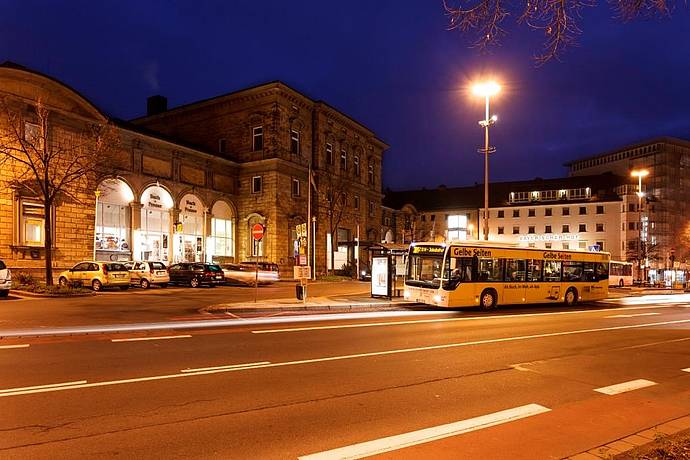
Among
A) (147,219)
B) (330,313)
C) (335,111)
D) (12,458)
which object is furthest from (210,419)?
(335,111)

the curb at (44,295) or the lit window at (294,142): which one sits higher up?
the lit window at (294,142)

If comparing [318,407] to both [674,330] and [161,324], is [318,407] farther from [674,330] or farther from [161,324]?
[674,330]

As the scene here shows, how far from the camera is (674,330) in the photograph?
15219 millimetres

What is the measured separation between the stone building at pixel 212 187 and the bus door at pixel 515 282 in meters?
Result: 11.7

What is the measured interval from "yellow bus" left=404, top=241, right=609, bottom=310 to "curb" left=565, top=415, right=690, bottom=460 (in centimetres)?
1406

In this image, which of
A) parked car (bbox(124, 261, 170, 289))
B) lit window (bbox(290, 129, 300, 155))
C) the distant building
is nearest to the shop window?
parked car (bbox(124, 261, 170, 289))

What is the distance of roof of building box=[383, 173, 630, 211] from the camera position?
83.0 metres

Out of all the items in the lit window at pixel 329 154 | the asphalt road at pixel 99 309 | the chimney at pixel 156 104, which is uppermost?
the chimney at pixel 156 104

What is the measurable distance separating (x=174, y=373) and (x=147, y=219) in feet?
102

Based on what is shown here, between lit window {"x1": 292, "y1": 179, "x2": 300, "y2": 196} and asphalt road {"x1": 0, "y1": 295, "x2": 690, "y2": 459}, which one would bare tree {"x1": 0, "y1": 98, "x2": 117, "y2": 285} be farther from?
lit window {"x1": 292, "y1": 179, "x2": 300, "y2": 196}

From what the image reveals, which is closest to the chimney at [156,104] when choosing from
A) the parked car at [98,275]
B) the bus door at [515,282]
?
the parked car at [98,275]

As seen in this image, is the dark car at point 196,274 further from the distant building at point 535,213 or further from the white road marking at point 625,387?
the distant building at point 535,213

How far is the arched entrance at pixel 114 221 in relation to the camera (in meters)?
33.9

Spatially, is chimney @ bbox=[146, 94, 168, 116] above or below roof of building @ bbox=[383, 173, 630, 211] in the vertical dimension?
above
